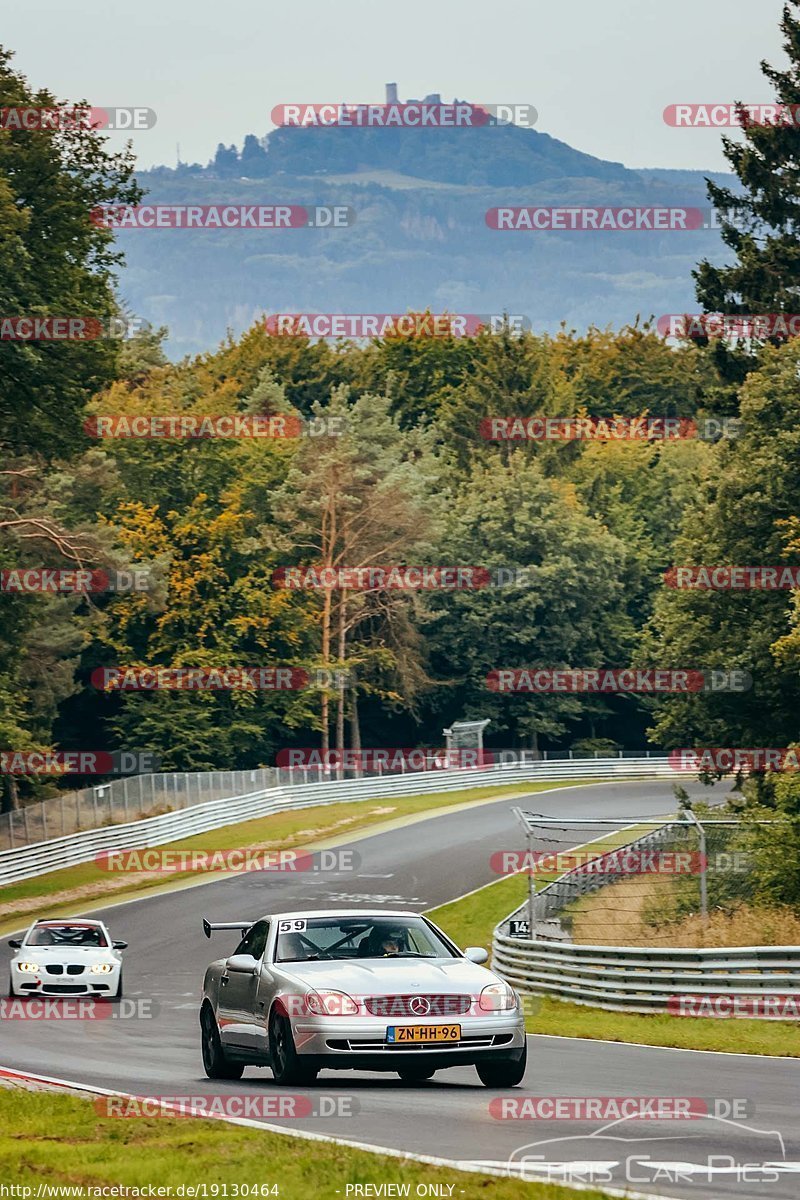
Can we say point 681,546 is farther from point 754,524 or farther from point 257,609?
point 257,609

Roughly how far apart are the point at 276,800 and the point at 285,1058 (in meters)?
52.3

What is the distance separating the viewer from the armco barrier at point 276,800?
52406mm

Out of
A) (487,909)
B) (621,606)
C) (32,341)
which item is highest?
(32,341)

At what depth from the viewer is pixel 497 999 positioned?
45.5 ft

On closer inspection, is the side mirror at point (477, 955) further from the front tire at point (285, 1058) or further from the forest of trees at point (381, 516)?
the forest of trees at point (381, 516)

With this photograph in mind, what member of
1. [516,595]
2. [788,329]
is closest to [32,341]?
[788,329]

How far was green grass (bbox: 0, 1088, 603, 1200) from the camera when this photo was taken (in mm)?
9289

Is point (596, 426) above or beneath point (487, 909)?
above

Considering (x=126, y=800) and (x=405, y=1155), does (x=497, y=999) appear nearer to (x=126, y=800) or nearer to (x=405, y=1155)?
(x=405, y=1155)

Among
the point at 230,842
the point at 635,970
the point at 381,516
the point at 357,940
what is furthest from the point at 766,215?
the point at 357,940

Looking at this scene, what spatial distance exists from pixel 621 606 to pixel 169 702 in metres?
26.5

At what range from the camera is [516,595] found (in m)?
88.8

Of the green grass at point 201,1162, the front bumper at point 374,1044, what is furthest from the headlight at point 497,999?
the green grass at point 201,1162

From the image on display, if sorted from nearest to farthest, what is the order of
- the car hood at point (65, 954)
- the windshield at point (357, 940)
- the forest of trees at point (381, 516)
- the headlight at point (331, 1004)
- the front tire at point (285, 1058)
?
the headlight at point (331, 1004)
the front tire at point (285, 1058)
the windshield at point (357, 940)
the car hood at point (65, 954)
the forest of trees at point (381, 516)
